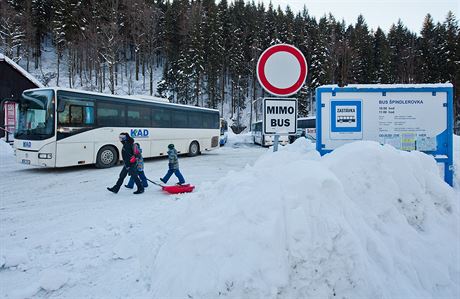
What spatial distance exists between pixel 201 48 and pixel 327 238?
43050 mm

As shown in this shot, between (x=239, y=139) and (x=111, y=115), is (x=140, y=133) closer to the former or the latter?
(x=111, y=115)

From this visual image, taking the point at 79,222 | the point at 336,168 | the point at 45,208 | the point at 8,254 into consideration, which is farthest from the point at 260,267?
the point at 45,208

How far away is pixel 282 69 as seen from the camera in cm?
370

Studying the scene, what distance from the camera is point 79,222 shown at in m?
5.06

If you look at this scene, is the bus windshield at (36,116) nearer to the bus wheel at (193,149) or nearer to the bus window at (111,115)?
the bus window at (111,115)

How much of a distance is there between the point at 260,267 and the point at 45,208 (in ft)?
18.7

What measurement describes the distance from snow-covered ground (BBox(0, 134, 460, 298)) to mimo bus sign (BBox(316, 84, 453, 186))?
148 centimetres

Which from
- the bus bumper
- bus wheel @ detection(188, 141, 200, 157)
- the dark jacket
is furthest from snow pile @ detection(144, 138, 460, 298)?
bus wheel @ detection(188, 141, 200, 157)

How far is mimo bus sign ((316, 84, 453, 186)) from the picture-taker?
510 cm

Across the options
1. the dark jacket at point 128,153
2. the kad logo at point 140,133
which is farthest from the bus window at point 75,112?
the dark jacket at point 128,153

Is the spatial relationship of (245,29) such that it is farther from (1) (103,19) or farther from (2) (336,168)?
(2) (336,168)

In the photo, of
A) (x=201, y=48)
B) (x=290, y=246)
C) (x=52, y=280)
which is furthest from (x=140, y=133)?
(x=201, y=48)

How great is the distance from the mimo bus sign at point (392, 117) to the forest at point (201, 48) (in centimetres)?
3748

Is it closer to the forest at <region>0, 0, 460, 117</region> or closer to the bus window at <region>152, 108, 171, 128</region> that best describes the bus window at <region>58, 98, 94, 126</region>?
the bus window at <region>152, 108, 171, 128</region>
